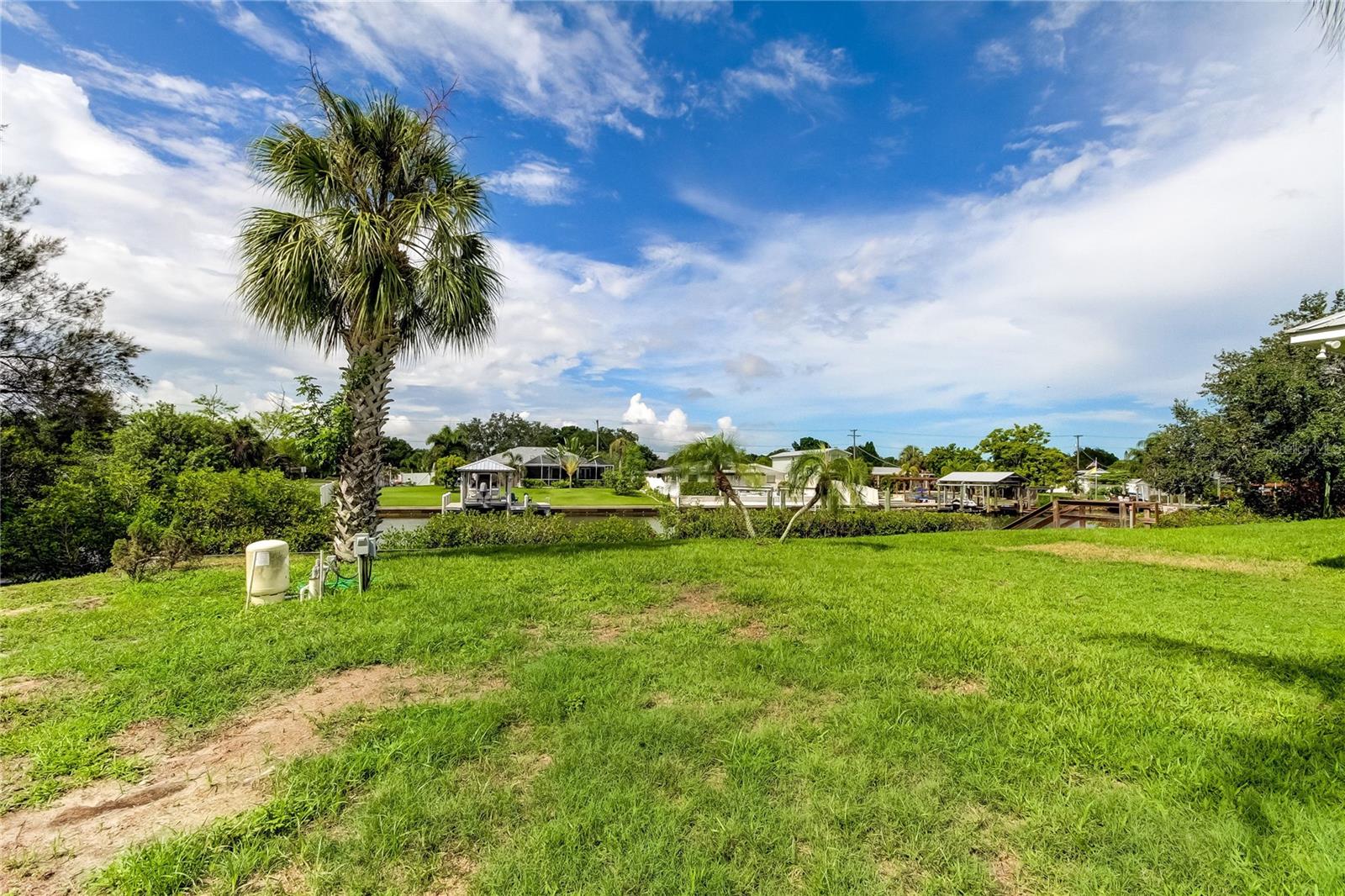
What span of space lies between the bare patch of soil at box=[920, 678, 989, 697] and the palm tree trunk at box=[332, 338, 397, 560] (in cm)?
779

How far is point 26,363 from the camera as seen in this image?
959cm

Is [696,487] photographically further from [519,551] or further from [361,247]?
[361,247]

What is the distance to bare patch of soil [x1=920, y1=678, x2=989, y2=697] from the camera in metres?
3.53

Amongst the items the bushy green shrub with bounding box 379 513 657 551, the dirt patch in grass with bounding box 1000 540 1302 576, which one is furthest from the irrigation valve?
the dirt patch in grass with bounding box 1000 540 1302 576

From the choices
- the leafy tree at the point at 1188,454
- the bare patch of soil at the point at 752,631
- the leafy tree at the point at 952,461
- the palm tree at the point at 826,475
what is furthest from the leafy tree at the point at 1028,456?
the bare patch of soil at the point at 752,631

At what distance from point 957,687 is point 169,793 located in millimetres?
4234

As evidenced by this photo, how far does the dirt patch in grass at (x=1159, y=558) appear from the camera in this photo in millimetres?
8781

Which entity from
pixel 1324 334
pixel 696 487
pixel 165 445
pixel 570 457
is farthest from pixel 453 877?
pixel 570 457

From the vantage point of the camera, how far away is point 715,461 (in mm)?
12531

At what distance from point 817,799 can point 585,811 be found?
0.97m

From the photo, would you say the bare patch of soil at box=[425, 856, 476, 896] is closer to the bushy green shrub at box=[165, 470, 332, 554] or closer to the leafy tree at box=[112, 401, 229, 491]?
the bushy green shrub at box=[165, 470, 332, 554]

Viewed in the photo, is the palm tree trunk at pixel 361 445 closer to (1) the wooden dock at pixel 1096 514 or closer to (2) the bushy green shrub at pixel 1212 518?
(2) the bushy green shrub at pixel 1212 518

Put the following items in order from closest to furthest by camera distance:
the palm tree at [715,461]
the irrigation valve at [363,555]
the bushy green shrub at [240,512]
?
the irrigation valve at [363,555], the bushy green shrub at [240,512], the palm tree at [715,461]

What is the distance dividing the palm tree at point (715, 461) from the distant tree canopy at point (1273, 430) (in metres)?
16.6
